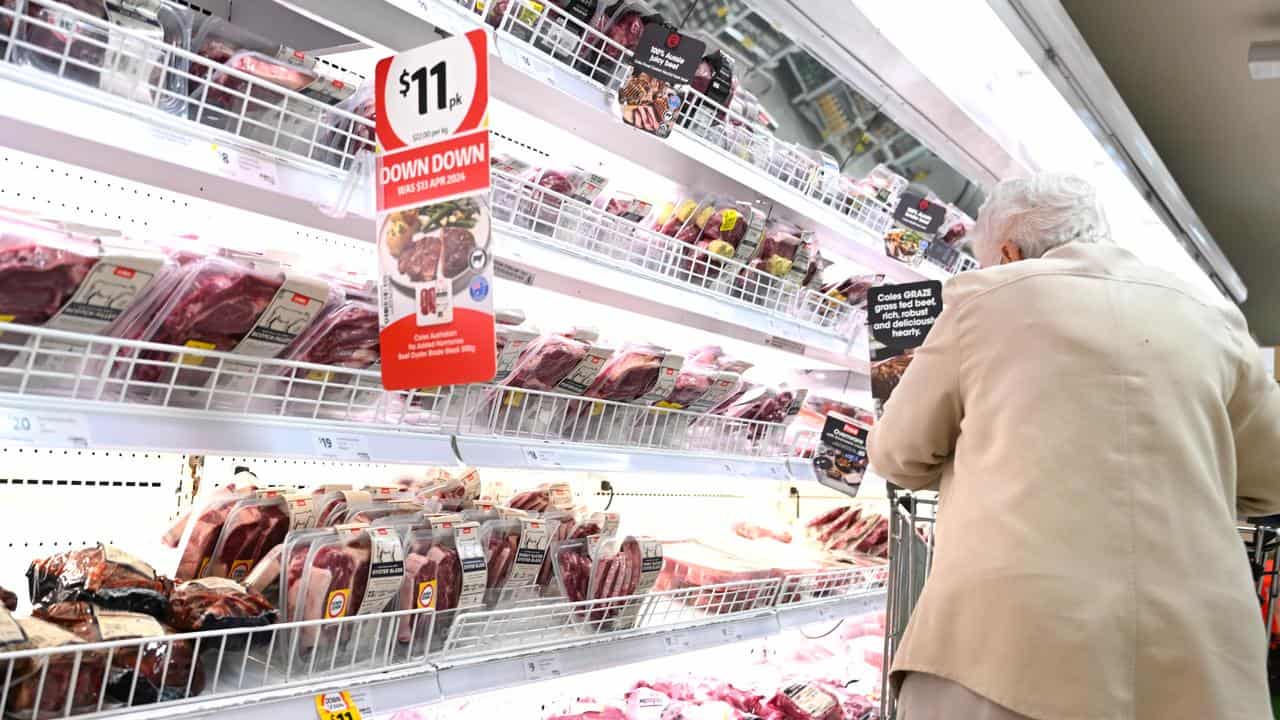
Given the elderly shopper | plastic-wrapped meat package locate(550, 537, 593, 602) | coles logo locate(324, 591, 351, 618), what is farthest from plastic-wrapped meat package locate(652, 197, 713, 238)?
coles logo locate(324, 591, 351, 618)

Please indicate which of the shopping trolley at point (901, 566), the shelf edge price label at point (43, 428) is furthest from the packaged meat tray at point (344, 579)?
the shopping trolley at point (901, 566)

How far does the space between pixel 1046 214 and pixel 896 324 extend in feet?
2.16

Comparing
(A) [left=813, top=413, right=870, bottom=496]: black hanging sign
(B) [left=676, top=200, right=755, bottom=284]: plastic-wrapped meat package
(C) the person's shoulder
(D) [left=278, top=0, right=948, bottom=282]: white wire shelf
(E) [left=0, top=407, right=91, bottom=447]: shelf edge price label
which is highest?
(D) [left=278, top=0, right=948, bottom=282]: white wire shelf

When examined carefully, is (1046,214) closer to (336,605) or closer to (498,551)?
(498,551)

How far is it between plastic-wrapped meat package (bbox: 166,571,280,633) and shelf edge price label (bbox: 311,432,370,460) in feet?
0.74

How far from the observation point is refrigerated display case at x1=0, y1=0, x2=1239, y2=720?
1.29 m

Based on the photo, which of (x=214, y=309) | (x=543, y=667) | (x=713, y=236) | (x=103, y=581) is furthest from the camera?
(x=713, y=236)

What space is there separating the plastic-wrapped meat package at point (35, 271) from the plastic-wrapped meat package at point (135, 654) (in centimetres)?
34

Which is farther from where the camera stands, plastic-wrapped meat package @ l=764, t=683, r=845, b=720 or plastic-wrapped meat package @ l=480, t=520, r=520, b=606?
plastic-wrapped meat package @ l=764, t=683, r=845, b=720

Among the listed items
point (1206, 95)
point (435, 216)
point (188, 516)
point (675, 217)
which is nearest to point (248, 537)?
point (188, 516)

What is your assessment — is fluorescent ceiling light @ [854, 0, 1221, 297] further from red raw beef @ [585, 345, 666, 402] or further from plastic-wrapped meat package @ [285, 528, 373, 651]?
plastic-wrapped meat package @ [285, 528, 373, 651]

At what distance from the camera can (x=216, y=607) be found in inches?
52.7

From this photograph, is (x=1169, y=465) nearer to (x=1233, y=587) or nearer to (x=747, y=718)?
Result: (x=1233, y=587)

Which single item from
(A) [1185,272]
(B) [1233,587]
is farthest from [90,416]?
(A) [1185,272]
